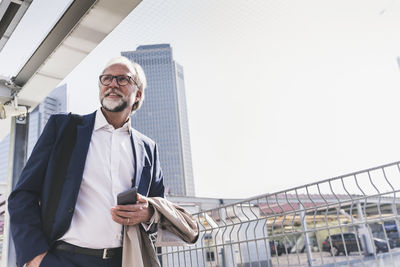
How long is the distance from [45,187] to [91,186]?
0.17 m

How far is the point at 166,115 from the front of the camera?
3782 inches

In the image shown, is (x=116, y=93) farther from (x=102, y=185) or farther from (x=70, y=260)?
(x=70, y=260)

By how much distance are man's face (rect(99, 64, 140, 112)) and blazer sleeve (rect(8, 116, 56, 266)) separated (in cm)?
24

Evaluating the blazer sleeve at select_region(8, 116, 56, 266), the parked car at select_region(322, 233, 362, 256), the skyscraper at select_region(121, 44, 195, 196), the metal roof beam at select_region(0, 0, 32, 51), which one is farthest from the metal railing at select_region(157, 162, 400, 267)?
the skyscraper at select_region(121, 44, 195, 196)

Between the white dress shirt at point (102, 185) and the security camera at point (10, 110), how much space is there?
2679 mm

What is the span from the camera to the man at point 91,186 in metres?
1.07

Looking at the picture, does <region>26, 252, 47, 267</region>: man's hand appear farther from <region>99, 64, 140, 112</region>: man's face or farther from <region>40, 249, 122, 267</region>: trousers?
<region>99, 64, 140, 112</region>: man's face

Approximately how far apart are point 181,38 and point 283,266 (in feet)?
20.0

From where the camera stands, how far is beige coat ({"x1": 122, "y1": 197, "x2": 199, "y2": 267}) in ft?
3.73

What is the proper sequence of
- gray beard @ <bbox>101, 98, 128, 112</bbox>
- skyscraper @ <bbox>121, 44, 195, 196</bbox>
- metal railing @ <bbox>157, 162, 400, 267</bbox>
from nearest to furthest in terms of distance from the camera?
→ 1. gray beard @ <bbox>101, 98, 128, 112</bbox>
2. metal railing @ <bbox>157, 162, 400, 267</bbox>
3. skyscraper @ <bbox>121, 44, 195, 196</bbox>

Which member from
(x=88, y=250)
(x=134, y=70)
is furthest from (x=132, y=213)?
(x=134, y=70)

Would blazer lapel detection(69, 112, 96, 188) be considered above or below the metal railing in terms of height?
above

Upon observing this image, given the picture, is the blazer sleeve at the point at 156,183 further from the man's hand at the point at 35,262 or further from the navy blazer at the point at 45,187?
the man's hand at the point at 35,262

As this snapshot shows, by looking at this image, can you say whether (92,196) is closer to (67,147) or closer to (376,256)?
(67,147)
